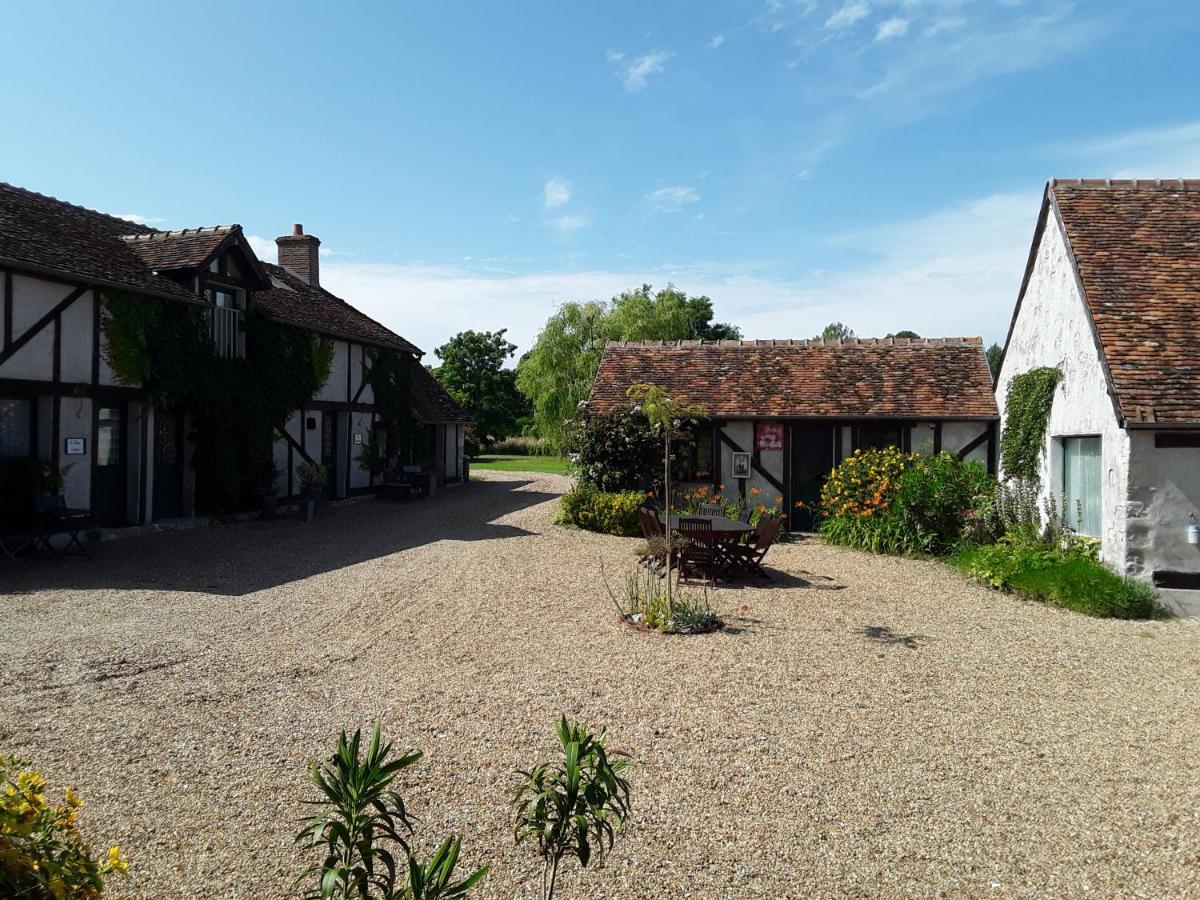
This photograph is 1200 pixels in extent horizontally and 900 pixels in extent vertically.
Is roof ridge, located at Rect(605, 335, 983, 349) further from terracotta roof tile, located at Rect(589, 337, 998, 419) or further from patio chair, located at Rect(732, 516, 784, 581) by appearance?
patio chair, located at Rect(732, 516, 784, 581)

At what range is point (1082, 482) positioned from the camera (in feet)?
34.9

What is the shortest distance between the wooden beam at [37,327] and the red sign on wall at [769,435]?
11.2 m

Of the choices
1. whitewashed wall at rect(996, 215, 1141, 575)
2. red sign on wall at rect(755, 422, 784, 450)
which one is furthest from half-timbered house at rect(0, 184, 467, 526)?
whitewashed wall at rect(996, 215, 1141, 575)

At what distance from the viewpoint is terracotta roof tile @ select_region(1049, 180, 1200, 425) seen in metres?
9.10

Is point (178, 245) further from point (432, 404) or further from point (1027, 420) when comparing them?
point (1027, 420)

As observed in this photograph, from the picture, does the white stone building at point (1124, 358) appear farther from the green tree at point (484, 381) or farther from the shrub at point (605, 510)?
the green tree at point (484, 381)

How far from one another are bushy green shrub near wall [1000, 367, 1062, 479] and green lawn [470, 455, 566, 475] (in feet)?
62.8

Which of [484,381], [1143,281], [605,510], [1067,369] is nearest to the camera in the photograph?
[1143,281]

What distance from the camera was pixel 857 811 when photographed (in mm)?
4070

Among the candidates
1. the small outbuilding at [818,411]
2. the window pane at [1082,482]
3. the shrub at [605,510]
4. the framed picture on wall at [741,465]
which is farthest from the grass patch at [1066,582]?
the shrub at [605,510]

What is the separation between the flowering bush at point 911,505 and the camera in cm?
1277

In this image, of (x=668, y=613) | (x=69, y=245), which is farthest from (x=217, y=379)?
(x=668, y=613)

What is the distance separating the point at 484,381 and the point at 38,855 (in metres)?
46.3

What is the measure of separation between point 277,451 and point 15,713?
1146 centimetres
